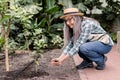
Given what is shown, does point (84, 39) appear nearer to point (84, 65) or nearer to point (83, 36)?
point (83, 36)

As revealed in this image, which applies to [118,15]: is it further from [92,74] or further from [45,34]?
[92,74]

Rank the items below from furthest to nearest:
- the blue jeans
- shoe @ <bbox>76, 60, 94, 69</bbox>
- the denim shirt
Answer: shoe @ <bbox>76, 60, 94, 69</bbox>
the blue jeans
the denim shirt

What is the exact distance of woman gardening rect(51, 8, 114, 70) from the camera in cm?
630

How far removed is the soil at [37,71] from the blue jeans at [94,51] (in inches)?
14.0

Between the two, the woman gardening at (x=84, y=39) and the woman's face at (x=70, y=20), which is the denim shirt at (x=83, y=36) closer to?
the woman gardening at (x=84, y=39)

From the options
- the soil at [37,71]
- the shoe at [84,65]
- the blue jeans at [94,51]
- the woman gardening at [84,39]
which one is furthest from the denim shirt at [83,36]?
the shoe at [84,65]

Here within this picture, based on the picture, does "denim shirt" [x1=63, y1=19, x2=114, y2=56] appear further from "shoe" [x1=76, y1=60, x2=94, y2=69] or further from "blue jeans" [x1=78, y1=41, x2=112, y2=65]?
"shoe" [x1=76, y1=60, x2=94, y2=69]

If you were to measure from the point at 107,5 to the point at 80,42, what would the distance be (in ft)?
18.3

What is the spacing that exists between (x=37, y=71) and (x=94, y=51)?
1.04m

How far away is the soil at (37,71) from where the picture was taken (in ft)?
20.8

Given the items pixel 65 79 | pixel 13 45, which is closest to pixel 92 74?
pixel 65 79

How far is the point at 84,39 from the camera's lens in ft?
21.0

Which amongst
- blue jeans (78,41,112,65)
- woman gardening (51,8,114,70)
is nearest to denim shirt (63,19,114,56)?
woman gardening (51,8,114,70)

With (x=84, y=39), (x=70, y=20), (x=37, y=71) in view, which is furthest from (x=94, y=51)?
(x=37, y=71)
